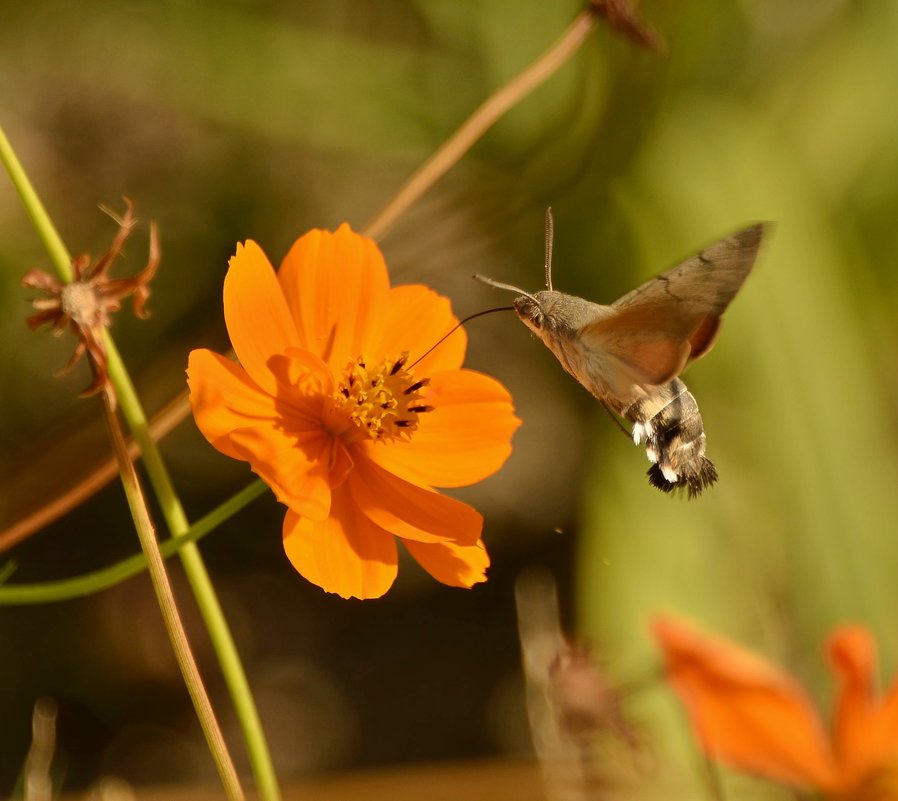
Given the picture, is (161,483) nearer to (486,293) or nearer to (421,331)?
(421,331)

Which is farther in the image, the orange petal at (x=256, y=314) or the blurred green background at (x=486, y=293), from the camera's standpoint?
the blurred green background at (x=486, y=293)

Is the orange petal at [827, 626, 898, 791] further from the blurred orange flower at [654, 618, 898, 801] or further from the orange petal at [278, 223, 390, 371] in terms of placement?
the orange petal at [278, 223, 390, 371]

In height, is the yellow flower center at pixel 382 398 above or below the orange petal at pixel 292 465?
above

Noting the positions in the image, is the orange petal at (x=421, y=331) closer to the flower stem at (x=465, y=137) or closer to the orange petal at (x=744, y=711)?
the flower stem at (x=465, y=137)

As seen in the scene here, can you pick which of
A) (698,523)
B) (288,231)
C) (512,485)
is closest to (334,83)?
(288,231)

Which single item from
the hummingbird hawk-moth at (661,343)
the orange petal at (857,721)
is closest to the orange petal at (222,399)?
the hummingbird hawk-moth at (661,343)

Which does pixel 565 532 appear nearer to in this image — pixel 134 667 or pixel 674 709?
pixel 674 709

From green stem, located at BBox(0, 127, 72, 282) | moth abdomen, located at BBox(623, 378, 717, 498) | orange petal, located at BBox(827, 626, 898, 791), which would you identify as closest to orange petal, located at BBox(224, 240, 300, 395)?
green stem, located at BBox(0, 127, 72, 282)
